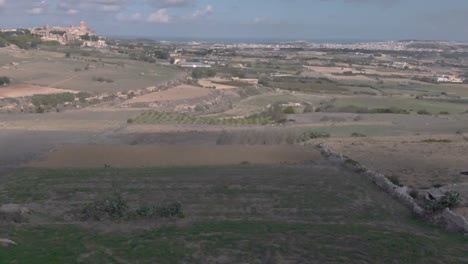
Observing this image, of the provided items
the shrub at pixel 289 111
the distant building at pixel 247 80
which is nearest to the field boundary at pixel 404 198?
the shrub at pixel 289 111

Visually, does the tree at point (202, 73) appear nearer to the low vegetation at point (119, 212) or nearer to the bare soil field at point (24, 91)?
the bare soil field at point (24, 91)

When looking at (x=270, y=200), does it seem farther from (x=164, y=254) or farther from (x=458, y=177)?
(x=458, y=177)

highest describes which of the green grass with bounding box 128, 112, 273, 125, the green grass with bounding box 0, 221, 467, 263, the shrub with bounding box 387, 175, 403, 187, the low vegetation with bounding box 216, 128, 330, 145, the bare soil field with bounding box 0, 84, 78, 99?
the green grass with bounding box 0, 221, 467, 263

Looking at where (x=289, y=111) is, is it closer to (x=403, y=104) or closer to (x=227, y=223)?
(x=403, y=104)

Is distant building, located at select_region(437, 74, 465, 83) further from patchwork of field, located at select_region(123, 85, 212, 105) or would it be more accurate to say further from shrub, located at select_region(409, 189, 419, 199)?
shrub, located at select_region(409, 189, 419, 199)

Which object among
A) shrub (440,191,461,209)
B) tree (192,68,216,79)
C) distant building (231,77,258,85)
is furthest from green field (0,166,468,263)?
tree (192,68,216,79)

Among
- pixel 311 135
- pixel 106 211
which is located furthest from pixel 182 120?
pixel 106 211
